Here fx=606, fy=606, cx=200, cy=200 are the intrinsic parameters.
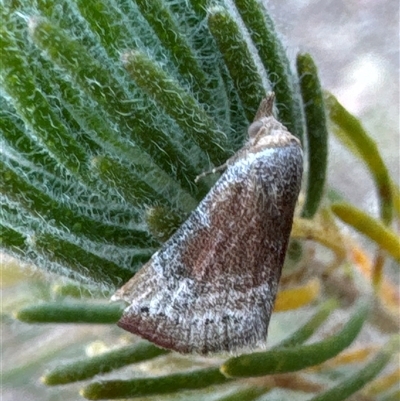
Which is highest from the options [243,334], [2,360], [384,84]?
[384,84]

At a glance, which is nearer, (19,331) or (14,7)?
(14,7)

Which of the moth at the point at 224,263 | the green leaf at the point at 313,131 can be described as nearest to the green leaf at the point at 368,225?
the green leaf at the point at 313,131

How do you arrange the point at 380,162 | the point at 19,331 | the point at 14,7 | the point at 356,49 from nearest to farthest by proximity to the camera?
the point at 14,7 < the point at 380,162 < the point at 19,331 < the point at 356,49

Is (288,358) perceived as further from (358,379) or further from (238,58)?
(238,58)

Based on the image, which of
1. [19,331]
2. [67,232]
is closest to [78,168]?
[67,232]

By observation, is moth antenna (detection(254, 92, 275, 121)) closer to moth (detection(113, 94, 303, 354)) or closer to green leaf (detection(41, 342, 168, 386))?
moth (detection(113, 94, 303, 354))

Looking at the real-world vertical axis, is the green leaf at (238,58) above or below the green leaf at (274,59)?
below

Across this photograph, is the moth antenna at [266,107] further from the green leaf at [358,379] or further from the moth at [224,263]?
the green leaf at [358,379]

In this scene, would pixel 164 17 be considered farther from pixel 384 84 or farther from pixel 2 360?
pixel 384 84
